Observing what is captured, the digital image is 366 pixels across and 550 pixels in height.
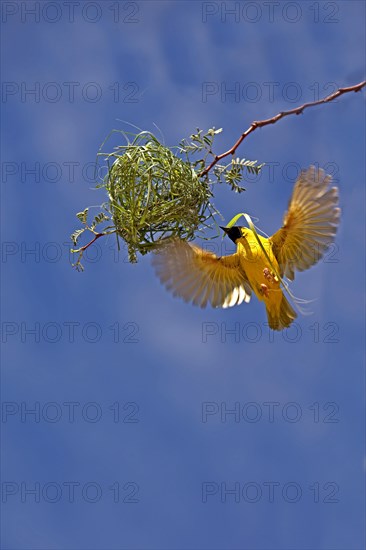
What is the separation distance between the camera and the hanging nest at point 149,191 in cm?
209

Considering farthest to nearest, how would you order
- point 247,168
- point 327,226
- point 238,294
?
point 238,294 < point 327,226 < point 247,168

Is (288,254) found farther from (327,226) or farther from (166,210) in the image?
(166,210)

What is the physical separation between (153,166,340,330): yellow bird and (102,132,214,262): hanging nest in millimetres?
117

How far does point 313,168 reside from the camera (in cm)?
207

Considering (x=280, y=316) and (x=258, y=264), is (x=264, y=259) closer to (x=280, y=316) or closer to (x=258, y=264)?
(x=258, y=264)

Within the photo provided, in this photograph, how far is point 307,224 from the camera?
2258 millimetres

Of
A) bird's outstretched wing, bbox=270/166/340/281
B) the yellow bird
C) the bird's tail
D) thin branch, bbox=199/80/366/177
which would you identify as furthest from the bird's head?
thin branch, bbox=199/80/366/177

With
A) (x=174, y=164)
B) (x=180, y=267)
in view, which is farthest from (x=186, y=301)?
(x=174, y=164)

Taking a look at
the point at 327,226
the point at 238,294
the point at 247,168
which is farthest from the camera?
the point at 238,294

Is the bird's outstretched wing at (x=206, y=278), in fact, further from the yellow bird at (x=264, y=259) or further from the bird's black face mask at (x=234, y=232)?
the bird's black face mask at (x=234, y=232)

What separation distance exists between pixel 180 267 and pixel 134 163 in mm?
411

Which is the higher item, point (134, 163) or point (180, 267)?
point (134, 163)

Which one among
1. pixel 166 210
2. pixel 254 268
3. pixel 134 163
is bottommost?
pixel 254 268

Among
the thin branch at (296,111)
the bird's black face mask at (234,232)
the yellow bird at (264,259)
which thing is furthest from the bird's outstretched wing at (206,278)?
the thin branch at (296,111)
